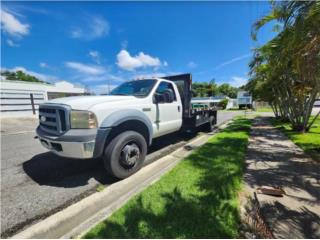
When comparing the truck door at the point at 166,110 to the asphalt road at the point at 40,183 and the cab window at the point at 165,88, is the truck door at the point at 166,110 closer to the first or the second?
the cab window at the point at 165,88

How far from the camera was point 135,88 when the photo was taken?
5.05m

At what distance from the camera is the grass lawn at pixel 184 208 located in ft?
7.14

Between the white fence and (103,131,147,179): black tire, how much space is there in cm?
2054

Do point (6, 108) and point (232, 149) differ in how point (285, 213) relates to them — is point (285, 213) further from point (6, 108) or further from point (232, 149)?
point (6, 108)

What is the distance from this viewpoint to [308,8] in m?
3.99

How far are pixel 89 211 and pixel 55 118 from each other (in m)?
1.79

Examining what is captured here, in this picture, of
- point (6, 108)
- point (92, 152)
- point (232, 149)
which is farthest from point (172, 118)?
point (6, 108)

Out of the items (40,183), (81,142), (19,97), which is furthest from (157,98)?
(19,97)

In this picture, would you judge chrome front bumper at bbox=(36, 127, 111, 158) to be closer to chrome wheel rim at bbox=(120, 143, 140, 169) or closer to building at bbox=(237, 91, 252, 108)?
chrome wheel rim at bbox=(120, 143, 140, 169)

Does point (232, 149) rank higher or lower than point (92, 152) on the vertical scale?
lower

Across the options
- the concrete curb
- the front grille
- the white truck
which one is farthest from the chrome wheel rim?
the front grille

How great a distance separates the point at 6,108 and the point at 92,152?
2099 cm

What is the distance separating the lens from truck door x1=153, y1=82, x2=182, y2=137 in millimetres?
4715

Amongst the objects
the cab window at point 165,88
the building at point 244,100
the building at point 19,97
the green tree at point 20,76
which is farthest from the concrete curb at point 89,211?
the green tree at point 20,76
